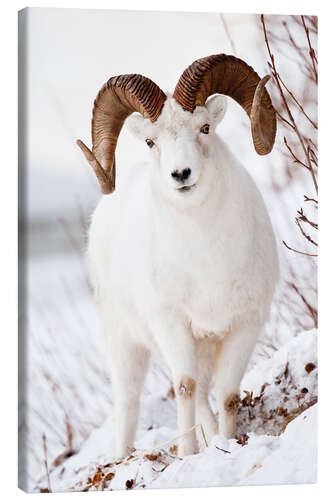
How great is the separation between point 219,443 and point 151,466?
40 centimetres

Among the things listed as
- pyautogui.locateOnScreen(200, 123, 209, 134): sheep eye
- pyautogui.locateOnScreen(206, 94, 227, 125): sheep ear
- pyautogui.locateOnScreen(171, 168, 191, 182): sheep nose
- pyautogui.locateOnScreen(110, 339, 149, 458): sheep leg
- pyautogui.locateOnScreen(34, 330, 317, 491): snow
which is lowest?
pyautogui.locateOnScreen(34, 330, 317, 491): snow

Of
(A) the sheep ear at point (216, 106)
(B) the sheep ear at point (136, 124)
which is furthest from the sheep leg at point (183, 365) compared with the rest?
(A) the sheep ear at point (216, 106)

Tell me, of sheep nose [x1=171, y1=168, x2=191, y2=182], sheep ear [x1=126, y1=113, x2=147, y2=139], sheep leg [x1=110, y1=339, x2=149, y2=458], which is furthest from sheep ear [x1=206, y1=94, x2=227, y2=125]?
sheep leg [x1=110, y1=339, x2=149, y2=458]

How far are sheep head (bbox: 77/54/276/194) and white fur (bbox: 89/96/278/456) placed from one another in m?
0.05

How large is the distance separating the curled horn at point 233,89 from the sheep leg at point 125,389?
4.96ft

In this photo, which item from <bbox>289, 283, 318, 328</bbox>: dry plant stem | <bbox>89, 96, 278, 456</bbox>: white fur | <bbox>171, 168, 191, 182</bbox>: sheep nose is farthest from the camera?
<bbox>289, 283, 318, 328</bbox>: dry plant stem

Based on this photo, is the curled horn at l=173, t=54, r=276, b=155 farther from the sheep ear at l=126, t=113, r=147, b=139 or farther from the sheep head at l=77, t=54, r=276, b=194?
the sheep ear at l=126, t=113, r=147, b=139

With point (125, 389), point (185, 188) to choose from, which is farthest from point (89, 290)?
point (185, 188)

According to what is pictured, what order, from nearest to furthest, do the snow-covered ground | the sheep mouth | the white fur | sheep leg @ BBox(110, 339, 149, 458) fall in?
the sheep mouth → the white fur → the snow-covered ground → sheep leg @ BBox(110, 339, 149, 458)

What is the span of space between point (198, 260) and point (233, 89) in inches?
37.2

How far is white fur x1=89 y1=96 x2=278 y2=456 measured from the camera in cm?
487

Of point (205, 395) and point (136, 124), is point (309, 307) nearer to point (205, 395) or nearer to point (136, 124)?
point (205, 395)

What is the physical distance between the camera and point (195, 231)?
5.02 meters
